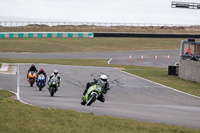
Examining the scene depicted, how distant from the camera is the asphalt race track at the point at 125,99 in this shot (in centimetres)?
1415

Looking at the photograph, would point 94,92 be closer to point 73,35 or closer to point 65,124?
point 65,124

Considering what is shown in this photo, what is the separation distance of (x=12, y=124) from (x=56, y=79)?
35.7ft

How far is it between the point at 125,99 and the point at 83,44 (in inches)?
2206

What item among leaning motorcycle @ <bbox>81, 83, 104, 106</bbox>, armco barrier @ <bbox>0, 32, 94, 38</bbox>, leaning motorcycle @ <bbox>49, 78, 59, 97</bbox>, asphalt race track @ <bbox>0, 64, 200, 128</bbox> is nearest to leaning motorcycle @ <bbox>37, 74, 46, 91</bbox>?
asphalt race track @ <bbox>0, 64, 200, 128</bbox>

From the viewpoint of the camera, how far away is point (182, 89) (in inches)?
1050

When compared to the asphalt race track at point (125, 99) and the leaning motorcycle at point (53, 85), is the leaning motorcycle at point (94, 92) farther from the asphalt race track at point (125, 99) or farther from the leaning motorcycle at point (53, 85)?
the leaning motorcycle at point (53, 85)

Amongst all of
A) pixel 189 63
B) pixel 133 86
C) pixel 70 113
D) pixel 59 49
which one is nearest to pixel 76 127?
pixel 70 113

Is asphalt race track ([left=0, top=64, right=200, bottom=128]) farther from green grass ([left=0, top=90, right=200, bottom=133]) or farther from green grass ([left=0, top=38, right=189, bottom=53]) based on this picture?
green grass ([left=0, top=38, right=189, bottom=53])

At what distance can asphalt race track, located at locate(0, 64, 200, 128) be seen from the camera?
46.4 feet

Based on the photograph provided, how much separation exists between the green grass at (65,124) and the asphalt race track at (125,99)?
182cm

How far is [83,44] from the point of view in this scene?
249 ft

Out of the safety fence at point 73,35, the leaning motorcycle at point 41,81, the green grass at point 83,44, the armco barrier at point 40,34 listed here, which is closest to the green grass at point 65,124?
the leaning motorcycle at point 41,81

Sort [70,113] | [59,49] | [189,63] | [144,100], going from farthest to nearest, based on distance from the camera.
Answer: [59,49], [189,63], [144,100], [70,113]

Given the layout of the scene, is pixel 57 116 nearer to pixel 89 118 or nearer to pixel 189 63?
pixel 89 118
